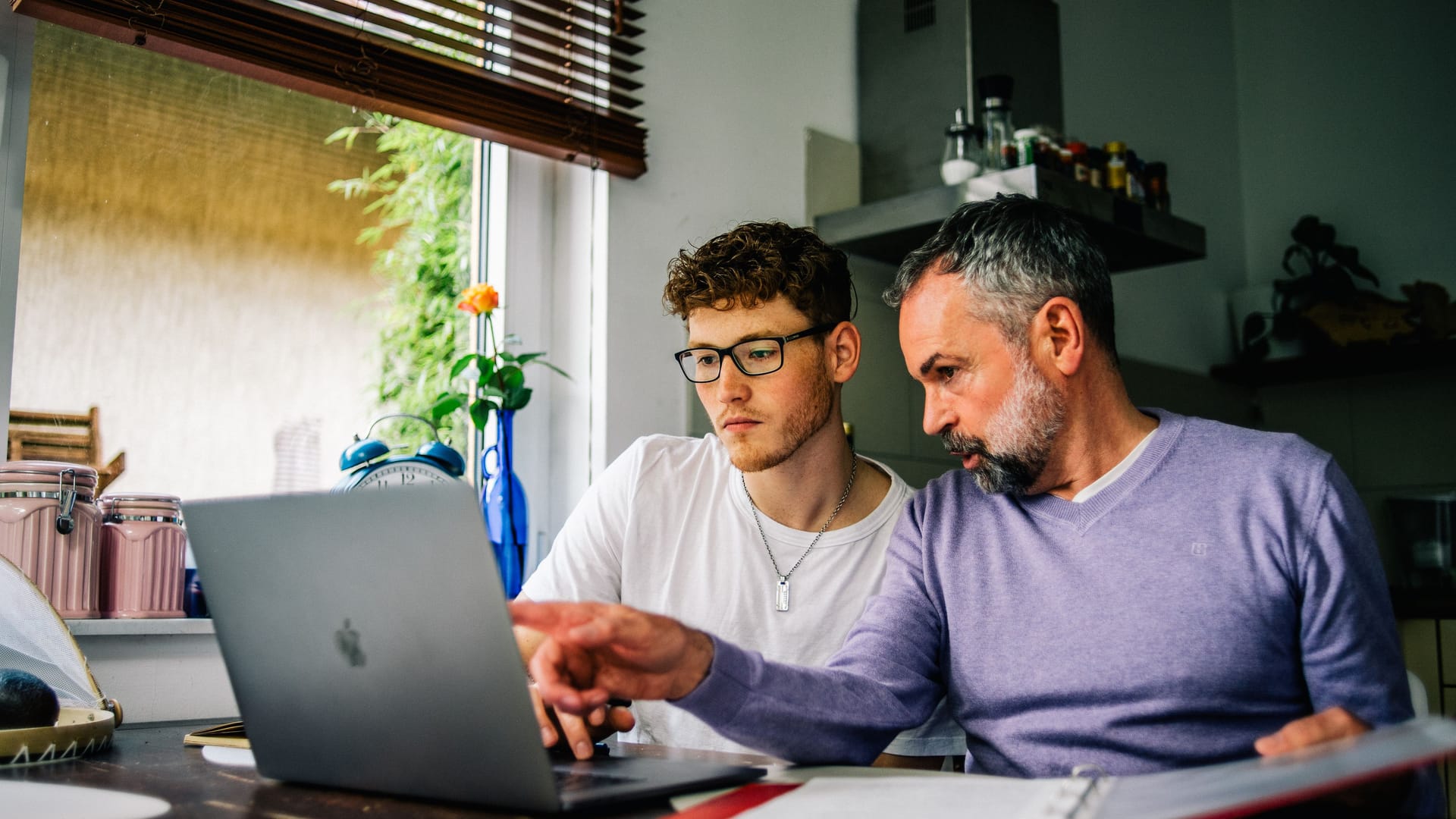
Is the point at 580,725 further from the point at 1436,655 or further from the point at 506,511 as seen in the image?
the point at 1436,655

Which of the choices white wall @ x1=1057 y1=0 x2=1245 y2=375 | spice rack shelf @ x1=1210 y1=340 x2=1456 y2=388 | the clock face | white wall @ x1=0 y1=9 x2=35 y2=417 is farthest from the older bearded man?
spice rack shelf @ x1=1210 y1=340 x2=1456 y2=388

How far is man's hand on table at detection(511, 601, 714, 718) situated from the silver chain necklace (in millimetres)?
593

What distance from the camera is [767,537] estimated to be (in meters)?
1.60

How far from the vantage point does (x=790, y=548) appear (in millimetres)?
1583

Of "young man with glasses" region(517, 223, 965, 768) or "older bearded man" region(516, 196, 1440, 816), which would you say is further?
"young man with glasses" region(517, 223, 965, 768)

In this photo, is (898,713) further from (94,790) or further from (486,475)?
(486,475)

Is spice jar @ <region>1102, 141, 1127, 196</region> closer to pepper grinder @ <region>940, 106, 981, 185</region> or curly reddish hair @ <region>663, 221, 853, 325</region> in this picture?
pepper grinder @ <region>940, 106, 981, 185</region>

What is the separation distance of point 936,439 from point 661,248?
2.91 ft

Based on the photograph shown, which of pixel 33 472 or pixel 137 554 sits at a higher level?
pixel 33 472

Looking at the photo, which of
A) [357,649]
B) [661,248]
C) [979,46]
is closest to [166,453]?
[661,248]

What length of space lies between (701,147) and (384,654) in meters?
1.75

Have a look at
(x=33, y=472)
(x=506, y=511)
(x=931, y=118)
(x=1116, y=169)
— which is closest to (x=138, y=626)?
(x=33, y=472)

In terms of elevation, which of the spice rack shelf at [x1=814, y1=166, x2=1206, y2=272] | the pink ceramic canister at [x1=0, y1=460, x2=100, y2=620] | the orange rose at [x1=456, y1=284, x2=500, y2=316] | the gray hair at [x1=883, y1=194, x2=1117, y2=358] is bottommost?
the pink ceramic canister at [x1=0, y1=460, x2=100, y2=620]

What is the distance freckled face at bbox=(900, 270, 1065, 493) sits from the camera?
4.23 feet
